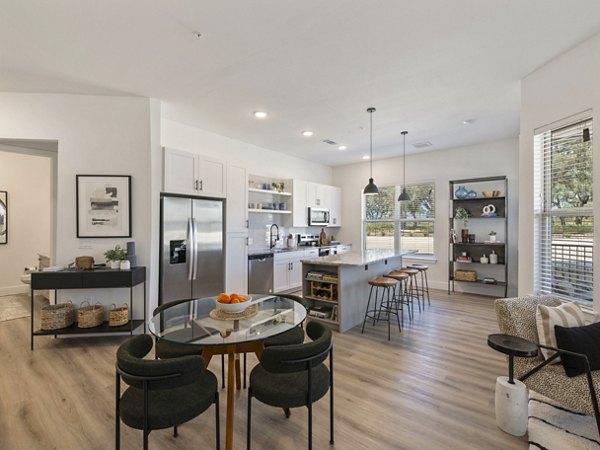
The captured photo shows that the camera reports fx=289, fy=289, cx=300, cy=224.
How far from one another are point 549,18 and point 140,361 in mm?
3648

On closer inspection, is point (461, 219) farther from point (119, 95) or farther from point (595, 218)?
point (119, 95)

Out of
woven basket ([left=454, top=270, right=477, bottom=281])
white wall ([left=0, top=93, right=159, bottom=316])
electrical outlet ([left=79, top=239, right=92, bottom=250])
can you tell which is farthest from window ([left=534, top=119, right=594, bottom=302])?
electrical outlet ([left=79, top=239, right=92, bottom=250])

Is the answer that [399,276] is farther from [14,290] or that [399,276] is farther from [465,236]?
[14,290]

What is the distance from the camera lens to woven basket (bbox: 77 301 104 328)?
3.31m

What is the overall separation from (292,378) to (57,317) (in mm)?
3056

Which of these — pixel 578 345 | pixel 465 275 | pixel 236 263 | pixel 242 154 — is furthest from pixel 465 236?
pixel 242 154

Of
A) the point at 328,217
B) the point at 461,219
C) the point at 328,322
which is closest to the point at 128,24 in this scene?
the point at 328,322

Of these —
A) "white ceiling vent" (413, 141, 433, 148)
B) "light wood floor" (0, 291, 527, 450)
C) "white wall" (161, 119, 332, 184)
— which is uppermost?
"white ceiling vent" (413, 141, 433, 148)

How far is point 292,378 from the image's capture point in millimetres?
1795

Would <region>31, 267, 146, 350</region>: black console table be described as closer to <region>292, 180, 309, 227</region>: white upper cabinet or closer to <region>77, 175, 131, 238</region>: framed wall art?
<region>77, 175, 131, 238</region>: framed wall art

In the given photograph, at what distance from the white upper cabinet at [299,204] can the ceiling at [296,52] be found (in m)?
2.15

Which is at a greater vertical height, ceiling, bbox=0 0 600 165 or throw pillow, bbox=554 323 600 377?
ceiling, bbox=0 0 600 165

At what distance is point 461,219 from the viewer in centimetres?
594

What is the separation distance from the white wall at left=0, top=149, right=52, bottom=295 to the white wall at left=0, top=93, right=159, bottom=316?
290 cm
